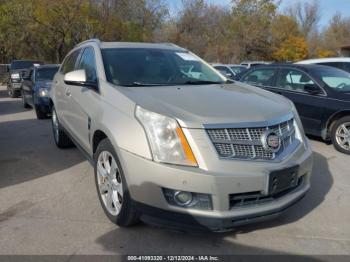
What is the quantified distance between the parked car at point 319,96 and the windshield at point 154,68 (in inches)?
115

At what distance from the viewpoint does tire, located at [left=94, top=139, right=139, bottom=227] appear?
365 centimetres

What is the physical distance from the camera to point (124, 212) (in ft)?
12.2

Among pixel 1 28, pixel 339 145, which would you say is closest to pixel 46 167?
pixel 339 145

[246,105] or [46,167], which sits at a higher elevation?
[246,105]

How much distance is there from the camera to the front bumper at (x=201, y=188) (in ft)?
10.7

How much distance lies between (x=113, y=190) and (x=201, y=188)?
3.51 feet

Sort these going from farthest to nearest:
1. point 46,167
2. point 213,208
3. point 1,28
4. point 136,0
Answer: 1. point 136,0
2. point 1,28
3. point 46,167
4. point 213,208

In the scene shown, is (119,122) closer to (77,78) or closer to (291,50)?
(77,78)

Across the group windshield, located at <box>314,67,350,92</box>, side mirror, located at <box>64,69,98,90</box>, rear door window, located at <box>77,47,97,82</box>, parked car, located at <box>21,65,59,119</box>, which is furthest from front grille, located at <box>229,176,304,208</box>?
parked car, located at <box>21,65,59,119</box>

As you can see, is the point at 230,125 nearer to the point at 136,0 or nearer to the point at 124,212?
the point at 124,212

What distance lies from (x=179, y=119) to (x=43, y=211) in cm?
199

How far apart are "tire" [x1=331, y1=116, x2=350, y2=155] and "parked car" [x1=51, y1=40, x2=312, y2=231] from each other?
10.6ft

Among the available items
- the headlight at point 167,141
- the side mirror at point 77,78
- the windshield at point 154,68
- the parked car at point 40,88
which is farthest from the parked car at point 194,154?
the parked car at point 40,88

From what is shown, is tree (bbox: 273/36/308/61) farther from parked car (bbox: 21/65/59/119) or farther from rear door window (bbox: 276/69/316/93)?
rear door window (bbox: 276/69/316/93)
